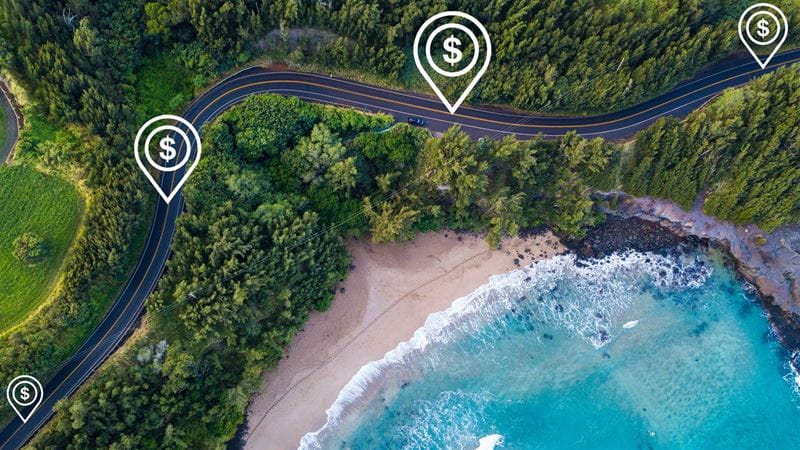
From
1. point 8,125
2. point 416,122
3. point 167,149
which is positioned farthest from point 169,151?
point 416,122

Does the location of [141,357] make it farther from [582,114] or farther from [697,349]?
[697,349]

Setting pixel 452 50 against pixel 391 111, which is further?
pixel 391 111

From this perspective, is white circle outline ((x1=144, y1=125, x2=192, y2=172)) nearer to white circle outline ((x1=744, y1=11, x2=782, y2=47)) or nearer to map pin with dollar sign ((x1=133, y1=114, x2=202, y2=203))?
map pin with dollar sign ((x1=133, y1=114, x2=202, y2=203))

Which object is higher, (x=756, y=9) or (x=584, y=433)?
(x=756, y=9)

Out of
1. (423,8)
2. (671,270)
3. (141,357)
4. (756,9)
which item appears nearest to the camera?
(141,357)

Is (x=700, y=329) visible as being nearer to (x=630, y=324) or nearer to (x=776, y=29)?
(x=630, y=324)

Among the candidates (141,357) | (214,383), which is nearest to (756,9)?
(214,383)

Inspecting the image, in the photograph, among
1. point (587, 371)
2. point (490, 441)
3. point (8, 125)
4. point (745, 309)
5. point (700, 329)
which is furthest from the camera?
point (745, 309)
